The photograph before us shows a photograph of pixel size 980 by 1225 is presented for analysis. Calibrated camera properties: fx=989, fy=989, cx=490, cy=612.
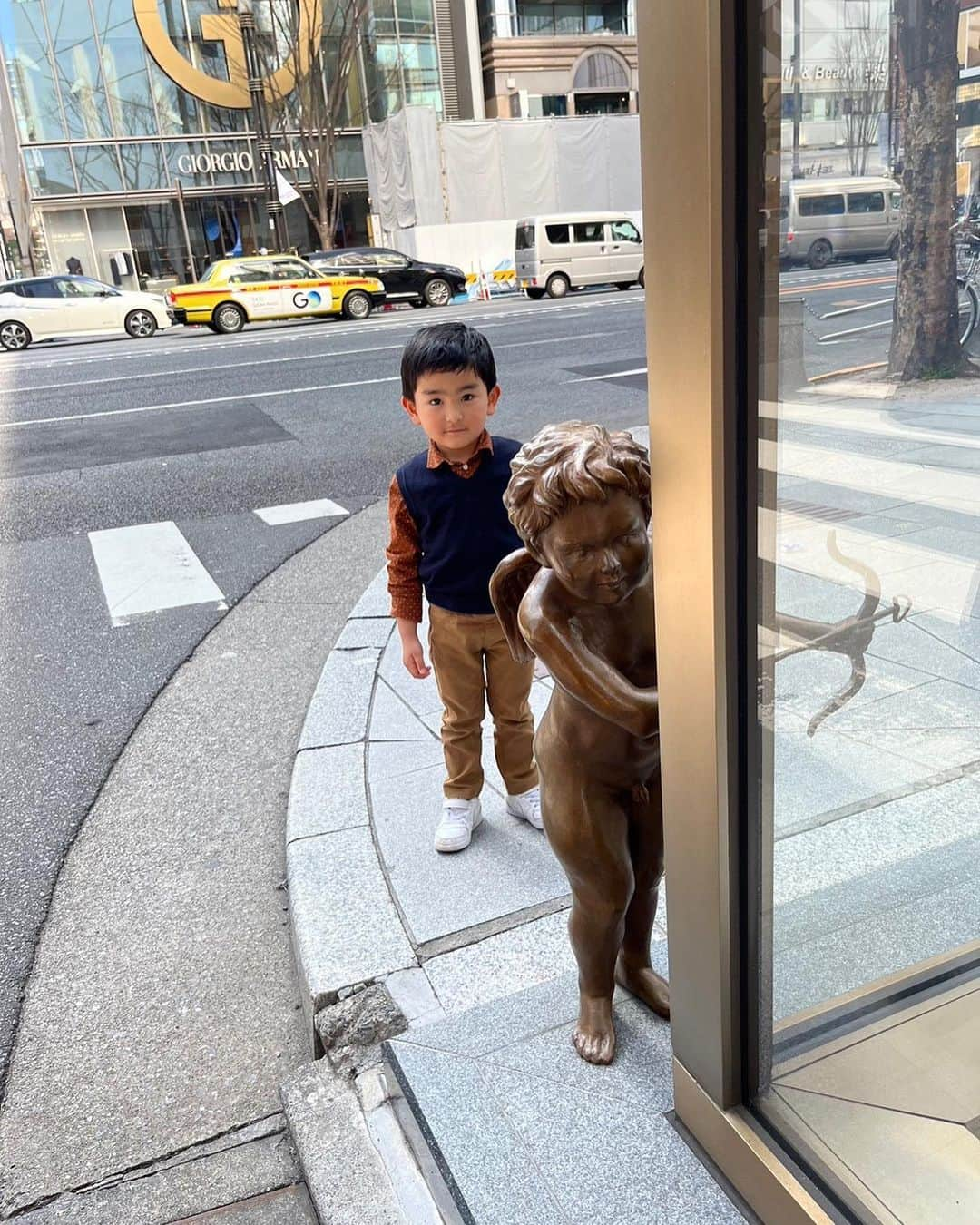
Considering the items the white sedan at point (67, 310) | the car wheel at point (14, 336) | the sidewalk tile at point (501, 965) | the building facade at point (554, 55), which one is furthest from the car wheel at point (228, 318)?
the sidewalk tile at point (501, 965)

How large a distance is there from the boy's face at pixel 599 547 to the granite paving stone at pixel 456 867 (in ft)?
4.11

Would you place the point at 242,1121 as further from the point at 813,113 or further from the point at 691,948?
the point at 813,113

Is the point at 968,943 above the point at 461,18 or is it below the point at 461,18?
below

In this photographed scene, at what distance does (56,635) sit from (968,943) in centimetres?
457

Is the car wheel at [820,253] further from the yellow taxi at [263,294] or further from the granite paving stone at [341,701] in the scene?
the yellow taxi at [263,294]

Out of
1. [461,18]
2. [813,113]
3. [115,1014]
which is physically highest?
[461,18]

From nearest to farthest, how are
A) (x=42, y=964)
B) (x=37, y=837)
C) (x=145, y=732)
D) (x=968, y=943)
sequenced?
(x=968, y=943) < (x=42, y=964) < (x=37, y=837) < (x=145, y=732)

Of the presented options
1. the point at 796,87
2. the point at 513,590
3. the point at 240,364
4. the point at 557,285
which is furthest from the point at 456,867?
the point at 557,285

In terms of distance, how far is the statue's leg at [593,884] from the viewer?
171 cm

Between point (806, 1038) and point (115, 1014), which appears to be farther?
point (115, 1014)

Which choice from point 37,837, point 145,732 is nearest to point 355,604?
point 145,732

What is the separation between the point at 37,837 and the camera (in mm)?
3340

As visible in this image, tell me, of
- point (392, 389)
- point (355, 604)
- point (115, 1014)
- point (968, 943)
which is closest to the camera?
point (968, 943)

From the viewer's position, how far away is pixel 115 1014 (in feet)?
8.24
